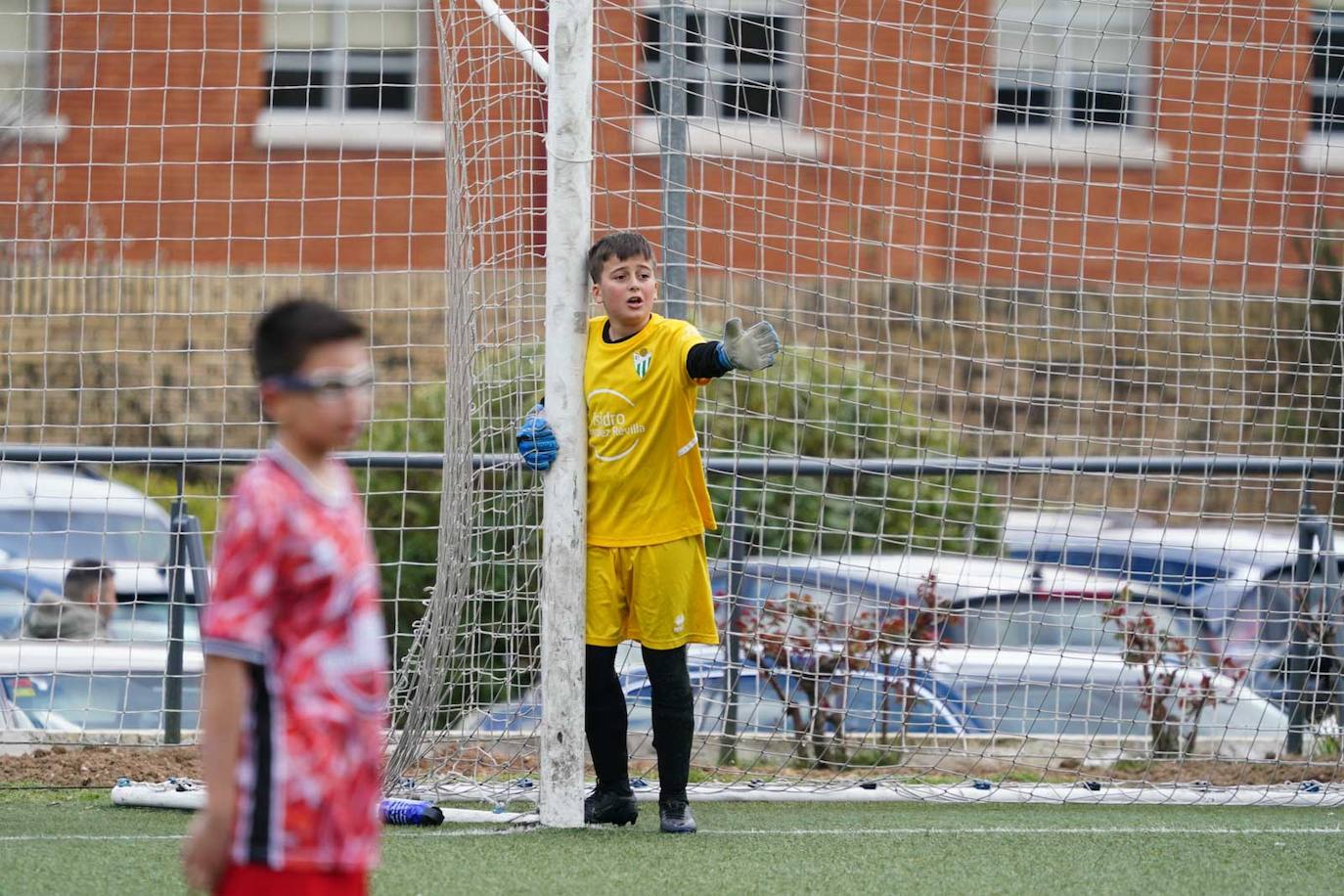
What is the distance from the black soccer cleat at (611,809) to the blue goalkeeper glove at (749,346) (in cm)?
136

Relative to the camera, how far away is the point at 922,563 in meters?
6.91

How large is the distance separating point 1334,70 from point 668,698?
13.6 feet

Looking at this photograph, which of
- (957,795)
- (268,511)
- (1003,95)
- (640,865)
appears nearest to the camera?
(268,511)

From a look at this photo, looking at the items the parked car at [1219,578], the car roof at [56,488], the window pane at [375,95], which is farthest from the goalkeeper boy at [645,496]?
the window pane at [375,95]

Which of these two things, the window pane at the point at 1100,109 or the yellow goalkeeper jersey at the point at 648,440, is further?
the window pane at the point at 1100,109

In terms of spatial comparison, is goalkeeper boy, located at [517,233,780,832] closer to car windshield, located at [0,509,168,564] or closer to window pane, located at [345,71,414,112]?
car windshield, located at [0,509,168,564]

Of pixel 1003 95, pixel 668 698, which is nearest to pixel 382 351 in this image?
pixel 1003 95

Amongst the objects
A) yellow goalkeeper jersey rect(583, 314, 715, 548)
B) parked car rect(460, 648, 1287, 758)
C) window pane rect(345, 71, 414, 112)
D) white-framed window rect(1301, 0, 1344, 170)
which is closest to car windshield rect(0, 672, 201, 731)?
parked car rect(460, 648, 1287, 758)

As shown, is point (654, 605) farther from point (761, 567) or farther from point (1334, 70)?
point (1334, 70)

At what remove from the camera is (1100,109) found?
6336mm

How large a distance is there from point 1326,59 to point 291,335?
17.2ft

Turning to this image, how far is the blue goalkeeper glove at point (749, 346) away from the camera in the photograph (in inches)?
167

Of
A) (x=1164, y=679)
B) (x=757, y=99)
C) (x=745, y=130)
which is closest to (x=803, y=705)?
(x=1164, y=679)

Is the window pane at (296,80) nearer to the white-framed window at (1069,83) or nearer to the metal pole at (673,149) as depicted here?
the metal pole at (673,149)
